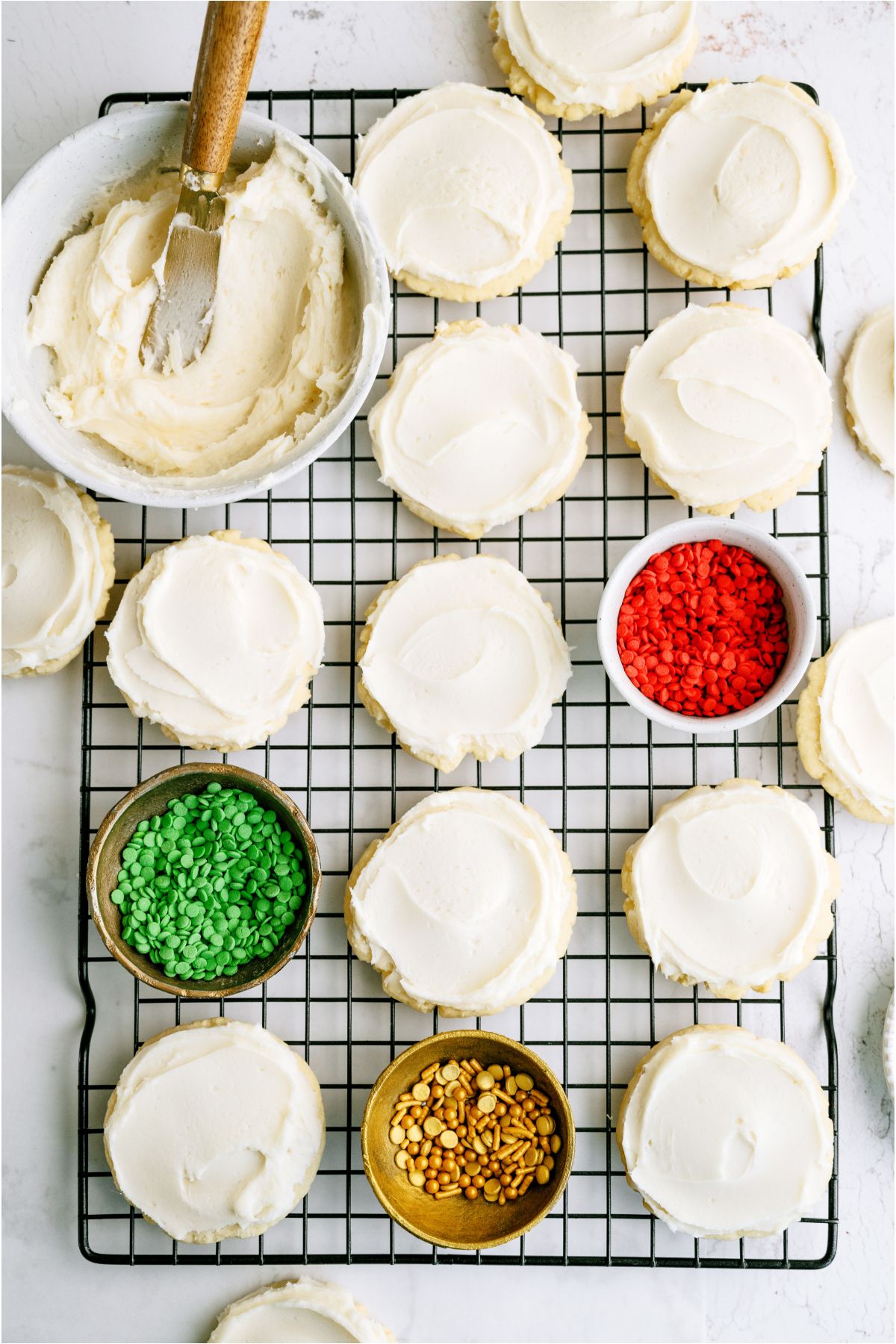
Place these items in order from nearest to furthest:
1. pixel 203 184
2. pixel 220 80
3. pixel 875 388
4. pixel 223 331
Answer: pixel 220 80 < pixel 203 184 < pixel 223 331 < pixel 875 388

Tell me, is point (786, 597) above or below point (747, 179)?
below

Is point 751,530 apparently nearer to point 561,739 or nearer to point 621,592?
point 621,592

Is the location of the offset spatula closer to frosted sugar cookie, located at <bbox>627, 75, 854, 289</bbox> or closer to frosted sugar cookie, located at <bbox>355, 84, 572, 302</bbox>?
frosted sugar cookie, located at <bbox>355, 84, 572, 302</bbox>

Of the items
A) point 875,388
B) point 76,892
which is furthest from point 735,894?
point 76,892

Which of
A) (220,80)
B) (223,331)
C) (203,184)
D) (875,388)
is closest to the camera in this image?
→ (220,80)

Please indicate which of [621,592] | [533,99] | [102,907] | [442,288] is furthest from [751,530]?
[102,907]

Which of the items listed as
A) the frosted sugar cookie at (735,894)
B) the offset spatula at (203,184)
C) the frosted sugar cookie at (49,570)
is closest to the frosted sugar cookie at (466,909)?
the frosted sugar cookie at (735,894)

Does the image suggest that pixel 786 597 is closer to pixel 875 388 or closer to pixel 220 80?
pixel 875 388
